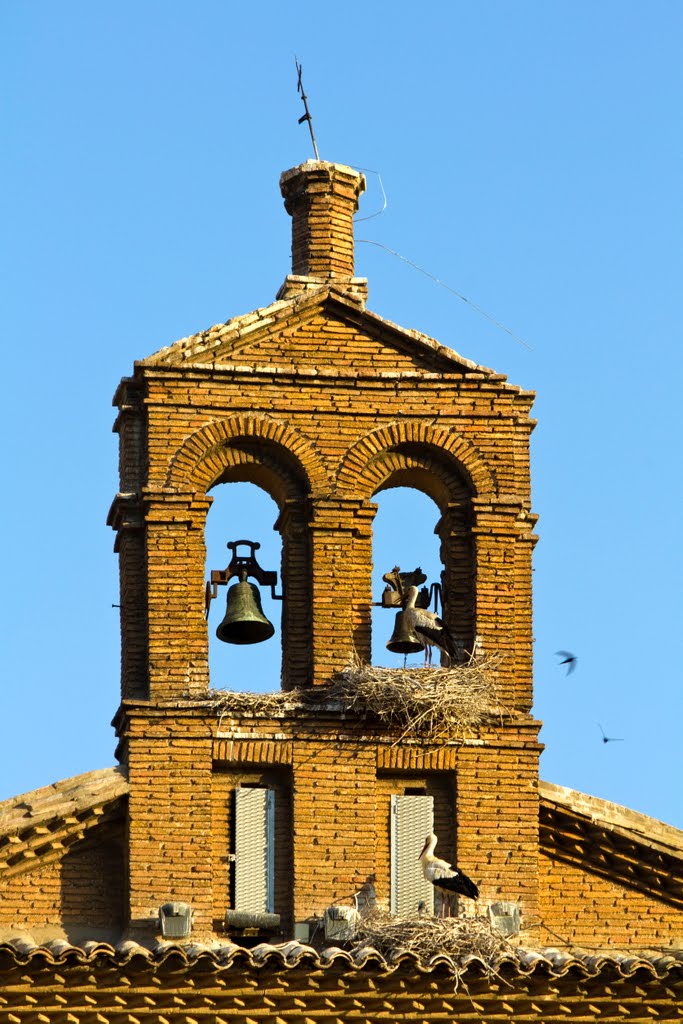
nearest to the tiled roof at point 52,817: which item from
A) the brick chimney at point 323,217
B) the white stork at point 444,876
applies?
the white stork at point 444,876

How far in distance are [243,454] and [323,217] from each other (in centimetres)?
217

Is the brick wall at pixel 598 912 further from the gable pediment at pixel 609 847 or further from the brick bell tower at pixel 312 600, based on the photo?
the brick bell tower at pixel 312 600

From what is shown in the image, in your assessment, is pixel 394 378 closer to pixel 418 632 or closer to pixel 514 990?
pixel 418 632

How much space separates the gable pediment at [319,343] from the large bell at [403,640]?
6.10 feet

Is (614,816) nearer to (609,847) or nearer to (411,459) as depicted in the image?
(609,847)

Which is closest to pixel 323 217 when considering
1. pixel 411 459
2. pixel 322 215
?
pixel 322 215

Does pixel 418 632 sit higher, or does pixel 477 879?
pixel 418 632

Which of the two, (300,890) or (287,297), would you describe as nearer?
(300,890)

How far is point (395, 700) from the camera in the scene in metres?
24.2

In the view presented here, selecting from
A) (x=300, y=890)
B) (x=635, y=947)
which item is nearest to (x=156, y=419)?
(x=300, y=890)

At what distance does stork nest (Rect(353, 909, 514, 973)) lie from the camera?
22922mm

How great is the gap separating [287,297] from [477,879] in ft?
15.3

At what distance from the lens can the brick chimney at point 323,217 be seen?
25.9 meters

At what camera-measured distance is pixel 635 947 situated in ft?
79.8
